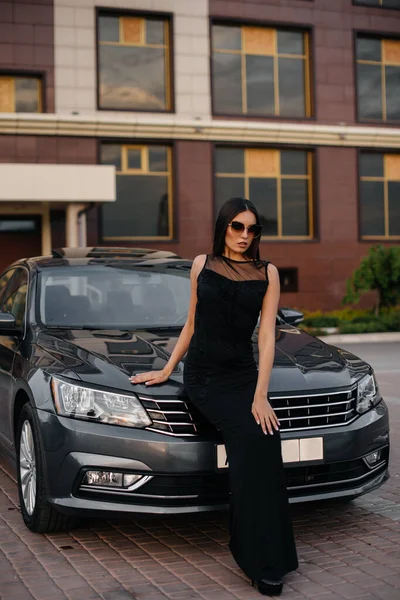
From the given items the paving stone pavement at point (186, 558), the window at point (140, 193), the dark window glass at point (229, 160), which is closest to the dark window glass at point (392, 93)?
the dark window glass at point (229, 160)

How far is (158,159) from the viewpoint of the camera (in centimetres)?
2542

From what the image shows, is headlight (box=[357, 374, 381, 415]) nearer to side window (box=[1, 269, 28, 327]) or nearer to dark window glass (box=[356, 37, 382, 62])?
side window (box=[1, 269, 28, 327])

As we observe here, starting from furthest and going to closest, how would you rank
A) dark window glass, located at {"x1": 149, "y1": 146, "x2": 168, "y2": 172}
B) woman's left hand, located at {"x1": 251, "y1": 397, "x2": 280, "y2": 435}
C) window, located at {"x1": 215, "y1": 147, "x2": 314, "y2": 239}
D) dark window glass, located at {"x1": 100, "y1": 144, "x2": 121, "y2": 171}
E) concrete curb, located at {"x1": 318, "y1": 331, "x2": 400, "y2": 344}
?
window, located at {"x1": 215, "y1": 147, "x2": 314, "y2": 239}, dark window glass, located at {"x1": 149, "y1": 146, "x2": 168, "y2": 172}, dark window glass, located at {"x1": 100, "y1": 144, "x2": 121, "y2": 171}, concrete curb, located at {"x1": 318, "y1": 331, "x2": 400, "y2": 344}, woman's left hand, located at {"x1": 251, "y1": 397, "x2": 280, "y2": 435}

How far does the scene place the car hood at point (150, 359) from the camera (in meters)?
4.48

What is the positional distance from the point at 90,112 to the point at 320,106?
23.6 ft

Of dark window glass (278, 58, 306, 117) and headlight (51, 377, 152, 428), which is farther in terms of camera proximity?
dark window glass (278, 58, 306, 117)

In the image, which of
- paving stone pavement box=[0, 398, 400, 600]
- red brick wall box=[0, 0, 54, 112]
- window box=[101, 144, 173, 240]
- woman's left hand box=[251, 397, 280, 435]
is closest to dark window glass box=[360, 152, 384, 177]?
window box=[101, 144, 173, 240]

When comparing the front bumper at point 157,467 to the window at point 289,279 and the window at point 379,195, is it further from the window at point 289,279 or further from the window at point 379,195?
the window at point 379,195

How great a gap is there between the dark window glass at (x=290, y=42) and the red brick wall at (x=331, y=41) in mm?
389

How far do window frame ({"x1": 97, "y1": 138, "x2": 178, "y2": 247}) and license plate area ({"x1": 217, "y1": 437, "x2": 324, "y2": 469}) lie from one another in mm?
20381

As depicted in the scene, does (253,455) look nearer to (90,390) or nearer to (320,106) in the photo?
(90,390)

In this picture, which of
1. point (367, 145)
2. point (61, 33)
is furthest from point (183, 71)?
point (367, 145)

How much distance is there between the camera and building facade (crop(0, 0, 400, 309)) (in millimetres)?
24125

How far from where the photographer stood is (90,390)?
4.44 meters
